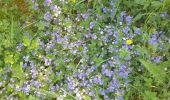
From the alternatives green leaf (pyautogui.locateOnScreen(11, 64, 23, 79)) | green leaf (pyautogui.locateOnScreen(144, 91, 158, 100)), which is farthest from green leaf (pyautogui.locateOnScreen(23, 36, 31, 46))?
green leaf (pyautogui.locateOnScreen(144, 91, 158, 100))

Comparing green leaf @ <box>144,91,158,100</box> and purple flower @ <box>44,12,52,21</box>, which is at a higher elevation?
purple flower @ <box>44,12,52,21</box>

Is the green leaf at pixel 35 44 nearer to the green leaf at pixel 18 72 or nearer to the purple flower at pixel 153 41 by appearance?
the green leaf at pixel 18 72

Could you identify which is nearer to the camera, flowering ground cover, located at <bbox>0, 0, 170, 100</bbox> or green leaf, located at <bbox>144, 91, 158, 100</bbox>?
green leaf, located at <bbox>144, 91, 158, 100</bbox>

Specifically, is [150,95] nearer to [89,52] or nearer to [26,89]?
[89,52]

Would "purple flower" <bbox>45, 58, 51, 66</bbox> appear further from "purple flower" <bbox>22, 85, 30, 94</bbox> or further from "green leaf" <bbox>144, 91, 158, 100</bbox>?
"green leaf" <bbox>144, 91, 158, 100</bbox>

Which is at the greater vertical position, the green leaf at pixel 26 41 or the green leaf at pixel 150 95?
the green leaf at pixel 26 41

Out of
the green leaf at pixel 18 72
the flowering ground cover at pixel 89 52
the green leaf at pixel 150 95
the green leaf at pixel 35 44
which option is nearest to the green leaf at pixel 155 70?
the flowering ground cover at pixel 89 52

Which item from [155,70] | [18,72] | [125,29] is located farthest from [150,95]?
[18,72]

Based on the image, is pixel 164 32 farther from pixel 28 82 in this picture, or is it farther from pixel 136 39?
pixel 28 82

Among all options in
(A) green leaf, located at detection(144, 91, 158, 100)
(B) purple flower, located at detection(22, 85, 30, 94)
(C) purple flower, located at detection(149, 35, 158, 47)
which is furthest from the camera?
(B) purple flower, located at detection(22, 85, 30, 94)
